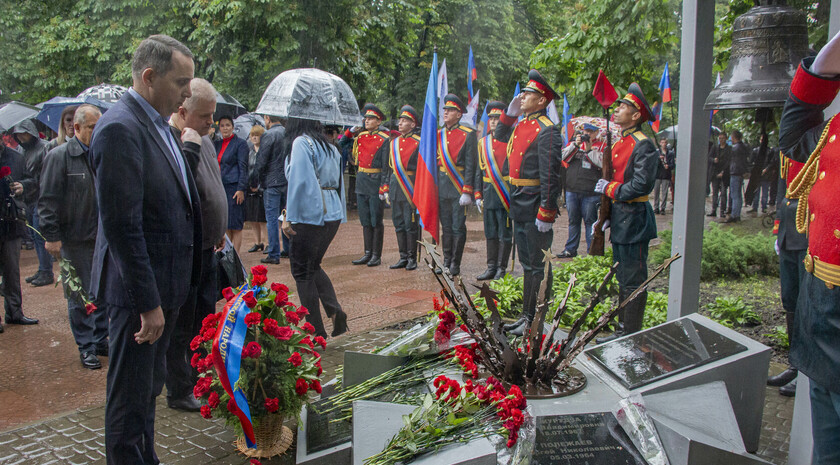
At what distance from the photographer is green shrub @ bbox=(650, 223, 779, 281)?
338 inches

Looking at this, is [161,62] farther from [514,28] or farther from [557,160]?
[514,28]

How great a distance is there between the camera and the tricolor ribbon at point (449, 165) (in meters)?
9.55

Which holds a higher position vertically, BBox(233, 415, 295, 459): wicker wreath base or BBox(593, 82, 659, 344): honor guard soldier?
BBox(593, 82, 659, 344): honor guard soldier

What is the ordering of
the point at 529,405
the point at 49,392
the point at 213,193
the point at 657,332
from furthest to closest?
the point at 49,392 → the point at 213,193 → the point at 657,332 → the point at 529,405

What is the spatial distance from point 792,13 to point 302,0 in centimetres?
1406

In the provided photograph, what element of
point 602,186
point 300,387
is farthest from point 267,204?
point 300,387

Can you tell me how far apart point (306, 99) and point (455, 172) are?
453 centimetres

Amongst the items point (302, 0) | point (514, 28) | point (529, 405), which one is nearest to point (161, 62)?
point (529, 405)

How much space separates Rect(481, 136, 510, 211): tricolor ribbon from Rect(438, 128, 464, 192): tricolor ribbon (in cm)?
79

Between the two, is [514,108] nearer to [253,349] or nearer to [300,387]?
[300,387]

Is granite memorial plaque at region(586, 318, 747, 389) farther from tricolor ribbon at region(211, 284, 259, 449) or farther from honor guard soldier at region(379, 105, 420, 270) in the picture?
honor guard soldier at region(379, 105, 420, 270)

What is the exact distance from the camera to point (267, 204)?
976 cm

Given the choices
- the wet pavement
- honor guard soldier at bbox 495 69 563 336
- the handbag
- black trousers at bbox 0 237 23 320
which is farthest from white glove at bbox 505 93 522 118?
black trousers at bbox 0 237 23 320

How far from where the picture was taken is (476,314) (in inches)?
138
